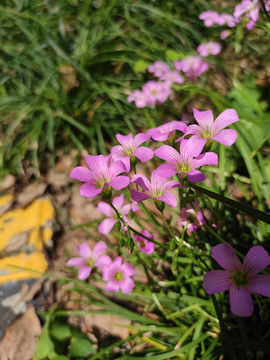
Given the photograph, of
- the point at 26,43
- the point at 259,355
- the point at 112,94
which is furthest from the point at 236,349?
the point at 26,43

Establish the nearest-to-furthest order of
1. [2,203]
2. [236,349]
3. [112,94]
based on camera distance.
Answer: [236,349], [2,203], [112,94]

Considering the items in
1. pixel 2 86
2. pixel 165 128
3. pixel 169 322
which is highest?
pixel 165 128

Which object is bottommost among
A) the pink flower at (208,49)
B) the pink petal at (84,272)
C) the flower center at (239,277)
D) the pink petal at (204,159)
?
the pink petal at (84,272)

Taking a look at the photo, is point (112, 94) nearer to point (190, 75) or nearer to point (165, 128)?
point (190, 75)

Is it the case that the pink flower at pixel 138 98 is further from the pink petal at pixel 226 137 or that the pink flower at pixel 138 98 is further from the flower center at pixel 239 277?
the flower center at pixel 239 277

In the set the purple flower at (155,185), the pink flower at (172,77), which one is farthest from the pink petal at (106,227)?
the pink flower at (172,77)

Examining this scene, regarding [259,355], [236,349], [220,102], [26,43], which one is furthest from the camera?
[26,43]

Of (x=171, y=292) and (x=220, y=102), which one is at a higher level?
(x=220, y=102)
